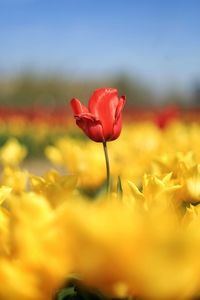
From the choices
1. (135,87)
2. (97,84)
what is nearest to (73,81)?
(97,84)

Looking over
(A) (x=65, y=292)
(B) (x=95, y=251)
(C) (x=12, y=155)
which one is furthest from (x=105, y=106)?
(C) (x=12, y=155)

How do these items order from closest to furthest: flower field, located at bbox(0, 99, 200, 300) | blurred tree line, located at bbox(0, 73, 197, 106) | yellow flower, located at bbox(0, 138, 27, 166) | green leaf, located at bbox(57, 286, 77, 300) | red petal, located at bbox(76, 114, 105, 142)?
flower field, located at bbox(0, 99, 200, 300) → green leaf, located at bbox(57, 286, 77, 300) → red petal, located at bbox(76, 114, 105, 142) → yellow flower, located at bbox(0, 138, 27, 166) → blurred tree line, located at bbox(0, 73, 197, 106)

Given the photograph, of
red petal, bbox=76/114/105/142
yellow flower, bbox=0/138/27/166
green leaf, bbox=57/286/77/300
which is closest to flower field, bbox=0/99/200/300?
green leaf, bbox=57/286/77/300

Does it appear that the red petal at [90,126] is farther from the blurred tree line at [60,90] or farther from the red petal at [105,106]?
the blurred tree line at [60,90]

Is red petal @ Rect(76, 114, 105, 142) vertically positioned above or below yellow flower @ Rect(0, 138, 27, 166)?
above

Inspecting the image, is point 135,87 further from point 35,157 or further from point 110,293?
point 110,293

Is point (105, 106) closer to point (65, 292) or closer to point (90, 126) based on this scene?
point (90, 126)

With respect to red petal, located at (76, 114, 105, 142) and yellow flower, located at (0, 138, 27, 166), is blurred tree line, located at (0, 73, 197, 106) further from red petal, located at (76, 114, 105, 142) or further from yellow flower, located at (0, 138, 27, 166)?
red petal, located at (76, 114, 105, 142)

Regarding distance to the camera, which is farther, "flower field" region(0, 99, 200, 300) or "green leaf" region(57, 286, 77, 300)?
"green leaf" region(57, 286, 77, 300)
